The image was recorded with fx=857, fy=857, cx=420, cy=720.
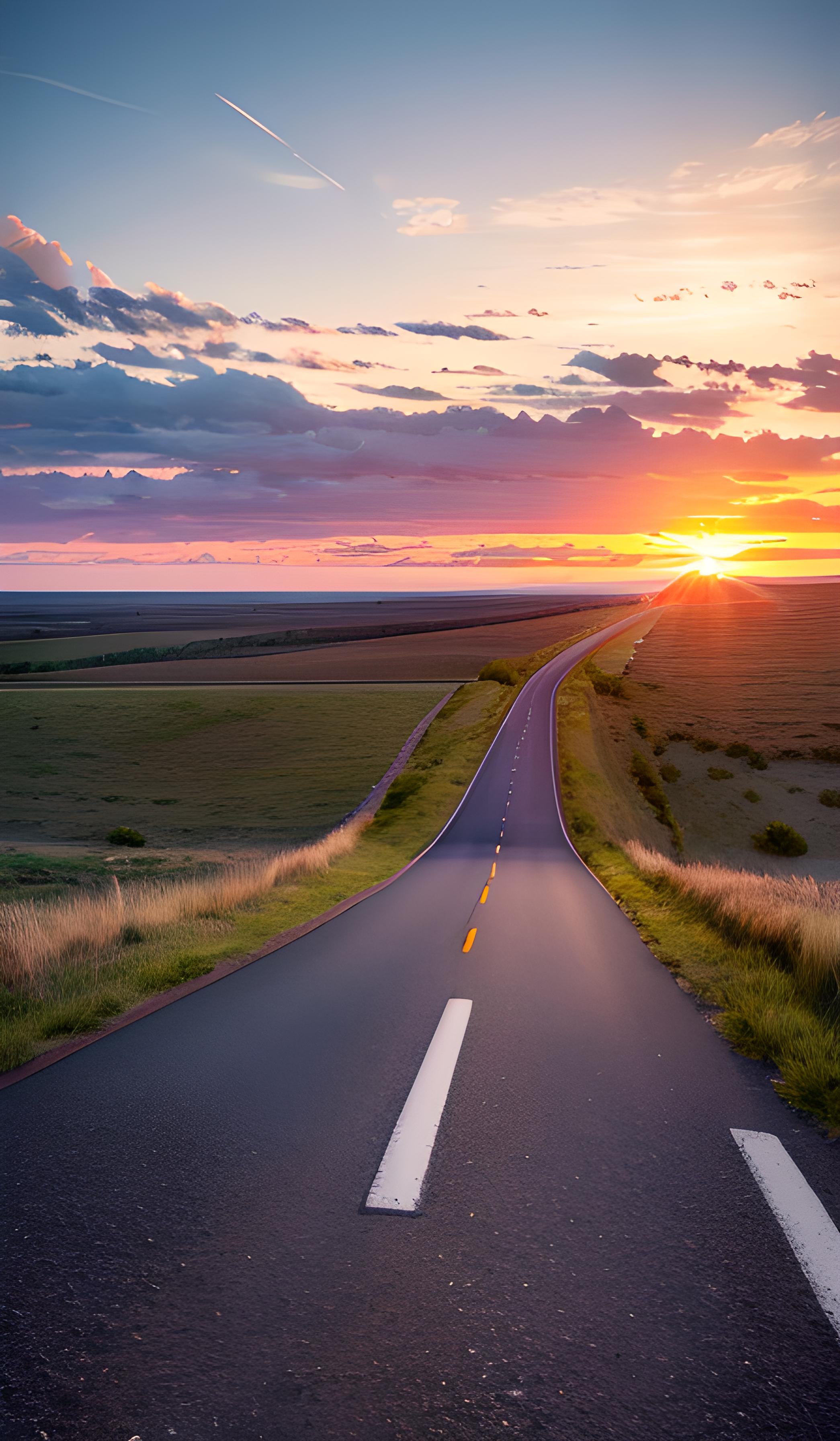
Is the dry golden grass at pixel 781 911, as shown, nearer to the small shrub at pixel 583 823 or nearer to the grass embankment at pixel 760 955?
the grass embankment at pixel 760 955

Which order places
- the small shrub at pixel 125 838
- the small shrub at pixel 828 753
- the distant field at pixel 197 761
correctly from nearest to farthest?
1. the small shrub at pixel 125 838
2. the distant field at pixel 197 761
3. the small shrub at pixel 828 753

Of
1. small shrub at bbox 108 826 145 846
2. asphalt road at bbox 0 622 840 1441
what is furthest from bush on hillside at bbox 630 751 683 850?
asphalt road at bbox 0 622 840 1441

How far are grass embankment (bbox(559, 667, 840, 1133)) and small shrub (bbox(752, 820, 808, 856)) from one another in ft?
107

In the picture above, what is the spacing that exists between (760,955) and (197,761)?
5172 centimetres

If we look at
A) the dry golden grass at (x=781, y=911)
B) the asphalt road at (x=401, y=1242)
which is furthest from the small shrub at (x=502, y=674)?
the asphalt road at (x=401, y=1242)

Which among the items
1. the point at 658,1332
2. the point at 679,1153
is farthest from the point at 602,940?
the point at 658,1332

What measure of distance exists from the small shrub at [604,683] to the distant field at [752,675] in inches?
122

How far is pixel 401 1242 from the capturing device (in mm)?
5184

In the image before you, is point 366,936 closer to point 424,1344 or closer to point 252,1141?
point 252,1141

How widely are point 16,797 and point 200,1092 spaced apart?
4449cm

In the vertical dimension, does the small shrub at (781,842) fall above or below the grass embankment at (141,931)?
below

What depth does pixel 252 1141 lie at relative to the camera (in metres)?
6.54

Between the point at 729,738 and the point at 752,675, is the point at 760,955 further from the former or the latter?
the point at 752,675

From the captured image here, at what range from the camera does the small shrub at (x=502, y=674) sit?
8719cm
